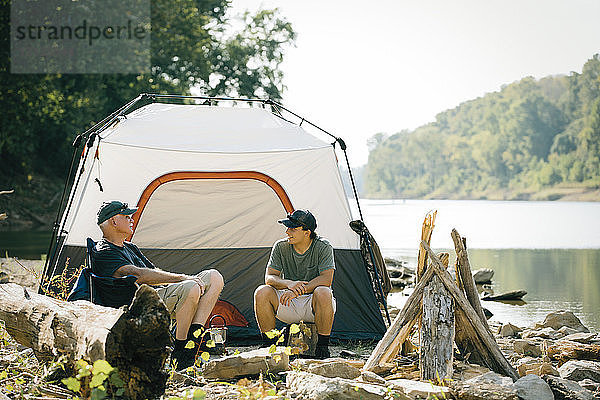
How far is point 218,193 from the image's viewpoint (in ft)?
21.2

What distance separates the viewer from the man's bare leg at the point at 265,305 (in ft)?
16.0

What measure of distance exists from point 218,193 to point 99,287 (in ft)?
7.72

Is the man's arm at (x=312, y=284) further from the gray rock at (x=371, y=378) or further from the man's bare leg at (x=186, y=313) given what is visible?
the gray rock at (x=371, y=378)

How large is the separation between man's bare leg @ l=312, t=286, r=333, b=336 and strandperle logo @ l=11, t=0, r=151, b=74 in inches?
620

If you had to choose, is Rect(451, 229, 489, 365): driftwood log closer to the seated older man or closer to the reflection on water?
the seated older man

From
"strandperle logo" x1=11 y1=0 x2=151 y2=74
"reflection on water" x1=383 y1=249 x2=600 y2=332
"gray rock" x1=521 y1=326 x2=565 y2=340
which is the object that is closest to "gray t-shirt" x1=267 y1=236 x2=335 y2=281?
"gray rock" x1=521 y1=326 x2=565 y2=340

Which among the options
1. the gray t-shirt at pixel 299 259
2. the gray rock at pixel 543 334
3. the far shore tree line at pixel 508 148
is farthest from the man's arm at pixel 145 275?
the far shore tree line at pixel 508 148

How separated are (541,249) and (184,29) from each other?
13.4m

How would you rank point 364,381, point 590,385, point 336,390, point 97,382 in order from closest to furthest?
point 97,382 → point 336,390 → point 364,381 → point 590,385

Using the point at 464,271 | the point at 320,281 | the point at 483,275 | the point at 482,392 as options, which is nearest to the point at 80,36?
the point at 483,275

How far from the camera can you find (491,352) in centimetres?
418

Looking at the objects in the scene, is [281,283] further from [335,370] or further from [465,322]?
[465,322]

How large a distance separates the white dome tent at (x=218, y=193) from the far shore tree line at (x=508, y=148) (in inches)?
2494

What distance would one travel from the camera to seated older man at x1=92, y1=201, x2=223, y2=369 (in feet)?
13.9
